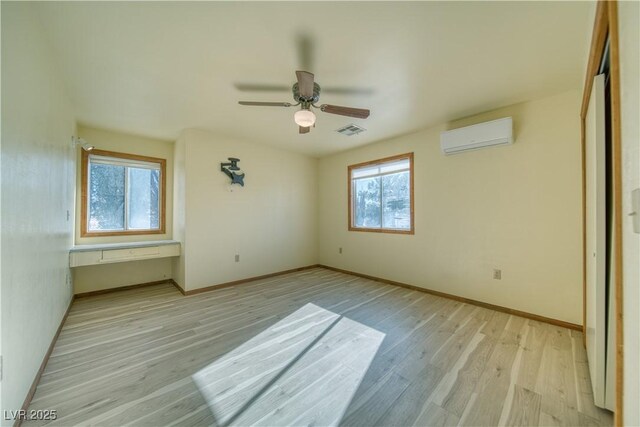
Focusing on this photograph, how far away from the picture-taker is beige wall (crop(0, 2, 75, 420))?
1.27 meters

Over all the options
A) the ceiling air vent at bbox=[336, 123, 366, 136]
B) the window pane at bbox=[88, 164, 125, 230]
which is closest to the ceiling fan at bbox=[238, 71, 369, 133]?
the ceiling air vent at bbox=[336, 123, 366, 136]

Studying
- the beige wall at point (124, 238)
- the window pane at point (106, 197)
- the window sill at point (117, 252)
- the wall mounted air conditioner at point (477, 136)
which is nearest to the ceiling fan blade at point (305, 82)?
the wall mounted air conditioner at point (477, 136)

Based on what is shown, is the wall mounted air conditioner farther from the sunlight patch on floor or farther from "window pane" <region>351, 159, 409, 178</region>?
the sunlight patch on floor

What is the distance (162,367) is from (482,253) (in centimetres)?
367

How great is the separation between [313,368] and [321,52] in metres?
2.54

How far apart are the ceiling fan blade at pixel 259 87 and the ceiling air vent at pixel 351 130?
130cm

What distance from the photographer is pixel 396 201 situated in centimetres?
419

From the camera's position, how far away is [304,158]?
17.3ft

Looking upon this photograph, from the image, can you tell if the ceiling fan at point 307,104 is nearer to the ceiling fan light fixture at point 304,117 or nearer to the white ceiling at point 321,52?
the ceiling fan light fixture at point 304,117

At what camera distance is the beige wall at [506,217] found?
258cm

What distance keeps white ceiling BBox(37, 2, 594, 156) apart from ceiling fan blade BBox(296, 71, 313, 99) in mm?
288

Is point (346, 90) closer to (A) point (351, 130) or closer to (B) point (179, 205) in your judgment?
(A) point (351, 130)

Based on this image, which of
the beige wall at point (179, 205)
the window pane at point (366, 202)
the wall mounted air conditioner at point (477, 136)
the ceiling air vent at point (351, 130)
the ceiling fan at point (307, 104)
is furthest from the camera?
the window pane at point (366, 202)

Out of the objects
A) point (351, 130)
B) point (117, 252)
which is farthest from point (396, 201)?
point (117, 252)
